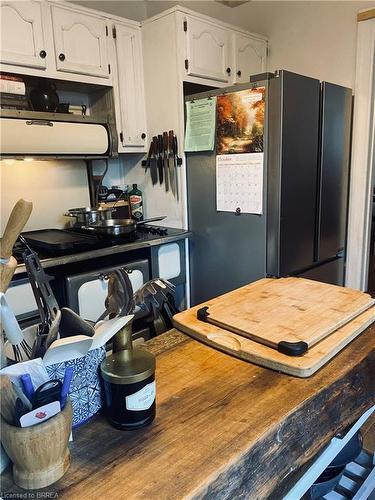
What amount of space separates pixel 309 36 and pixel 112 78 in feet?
4.40

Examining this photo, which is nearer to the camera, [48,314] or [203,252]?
[48,314]

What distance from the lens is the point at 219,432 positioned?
2.22ft

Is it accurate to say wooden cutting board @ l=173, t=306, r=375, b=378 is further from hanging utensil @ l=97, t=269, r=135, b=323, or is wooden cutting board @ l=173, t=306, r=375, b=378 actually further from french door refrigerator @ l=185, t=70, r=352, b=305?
french door refrigerator @ l=185, t=70, r=352, b=305

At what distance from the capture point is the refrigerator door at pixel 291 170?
1900mm

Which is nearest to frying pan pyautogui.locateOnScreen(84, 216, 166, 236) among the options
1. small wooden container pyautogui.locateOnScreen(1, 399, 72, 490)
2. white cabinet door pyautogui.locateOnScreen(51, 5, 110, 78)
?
white cabinet door pyautogui.locateOnScreen(51, 5, 110, 78)

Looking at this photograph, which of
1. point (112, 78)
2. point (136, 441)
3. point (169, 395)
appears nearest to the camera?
point (136, 441)

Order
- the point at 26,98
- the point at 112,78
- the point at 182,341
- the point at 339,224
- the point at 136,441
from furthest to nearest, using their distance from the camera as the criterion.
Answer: the point at 339,224 → the point at 112,78 → the point at 26,98 → the point at 182,341 → the point at 136,441

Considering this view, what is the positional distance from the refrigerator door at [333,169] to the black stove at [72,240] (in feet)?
3.15

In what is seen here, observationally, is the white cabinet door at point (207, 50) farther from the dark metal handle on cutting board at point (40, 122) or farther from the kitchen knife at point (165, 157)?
the dark metal handle on cutting board at point (40, 122)

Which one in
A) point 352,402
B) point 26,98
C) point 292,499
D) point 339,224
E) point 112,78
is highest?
point 112,78

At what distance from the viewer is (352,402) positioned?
89 cm

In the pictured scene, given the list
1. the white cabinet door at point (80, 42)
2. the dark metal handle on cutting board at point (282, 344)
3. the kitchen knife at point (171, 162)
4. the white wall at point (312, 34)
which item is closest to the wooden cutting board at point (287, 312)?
the dark metal handle on cutting board at point (282, 344)

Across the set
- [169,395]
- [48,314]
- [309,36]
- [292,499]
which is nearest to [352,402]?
[292,499]

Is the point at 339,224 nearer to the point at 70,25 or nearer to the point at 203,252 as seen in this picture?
the point at 203,252
